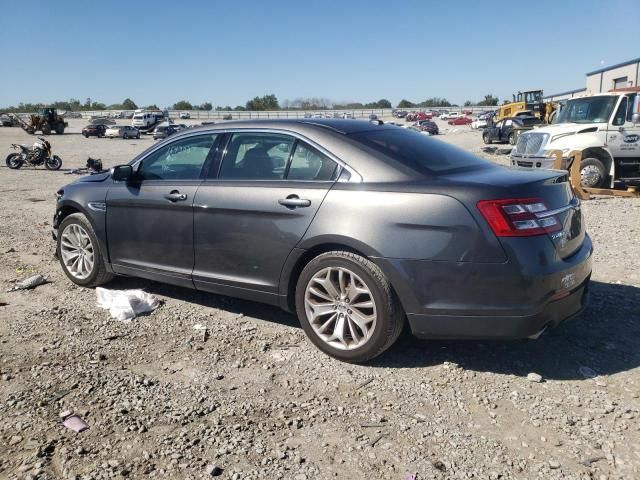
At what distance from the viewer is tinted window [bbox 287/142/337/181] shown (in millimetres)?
3818

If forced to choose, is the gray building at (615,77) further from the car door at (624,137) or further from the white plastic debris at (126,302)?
the white plastic debris at (126,302)

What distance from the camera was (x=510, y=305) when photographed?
3223mm

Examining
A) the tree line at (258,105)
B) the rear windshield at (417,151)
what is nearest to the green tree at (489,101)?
the tree line at (258,105)

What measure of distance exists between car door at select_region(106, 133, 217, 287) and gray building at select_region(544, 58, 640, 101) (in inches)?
1986

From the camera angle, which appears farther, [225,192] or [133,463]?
[225,192]

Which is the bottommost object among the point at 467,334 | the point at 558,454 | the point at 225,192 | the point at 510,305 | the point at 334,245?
the point at 558,454

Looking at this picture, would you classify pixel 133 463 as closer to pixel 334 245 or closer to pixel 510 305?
pixel 334 245

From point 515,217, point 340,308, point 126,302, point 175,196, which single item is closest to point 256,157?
point 175,196

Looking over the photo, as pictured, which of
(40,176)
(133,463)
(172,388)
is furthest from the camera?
(40,176)

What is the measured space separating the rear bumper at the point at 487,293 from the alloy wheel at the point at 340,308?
26 centimetres

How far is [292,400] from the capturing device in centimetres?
330

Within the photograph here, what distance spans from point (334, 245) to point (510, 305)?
1.20 metres

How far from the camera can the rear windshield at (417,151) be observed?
372 cm

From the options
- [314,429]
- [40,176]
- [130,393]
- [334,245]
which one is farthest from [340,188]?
[40,176]
